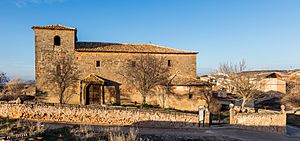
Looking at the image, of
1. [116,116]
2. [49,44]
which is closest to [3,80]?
[49,44]

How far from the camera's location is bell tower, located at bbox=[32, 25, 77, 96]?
25.5 meters

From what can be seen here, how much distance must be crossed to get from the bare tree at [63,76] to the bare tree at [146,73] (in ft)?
17.3

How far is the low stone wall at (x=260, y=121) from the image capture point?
17.2m

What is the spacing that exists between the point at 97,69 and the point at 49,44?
587 cm

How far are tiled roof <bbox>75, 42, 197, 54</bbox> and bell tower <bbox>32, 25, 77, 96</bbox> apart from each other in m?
1.38

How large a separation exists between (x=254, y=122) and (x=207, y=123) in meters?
3.82

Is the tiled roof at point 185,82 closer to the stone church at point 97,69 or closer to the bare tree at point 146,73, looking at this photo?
the stone church at point 97,69

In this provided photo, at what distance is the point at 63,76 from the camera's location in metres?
25.1

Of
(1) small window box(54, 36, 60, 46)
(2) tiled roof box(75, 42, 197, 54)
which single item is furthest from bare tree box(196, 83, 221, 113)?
(1) small window box(54, 36, 60, 46)

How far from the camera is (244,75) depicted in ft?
93.2

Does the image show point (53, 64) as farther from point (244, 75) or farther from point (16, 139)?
point (244, 75)

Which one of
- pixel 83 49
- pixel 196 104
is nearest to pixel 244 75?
pixel 196 104

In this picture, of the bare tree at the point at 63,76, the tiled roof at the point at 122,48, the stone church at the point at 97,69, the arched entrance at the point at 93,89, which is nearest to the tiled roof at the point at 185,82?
the stone church at the point at 97,69

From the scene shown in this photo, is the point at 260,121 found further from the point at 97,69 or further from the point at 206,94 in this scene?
the point at 97,69
